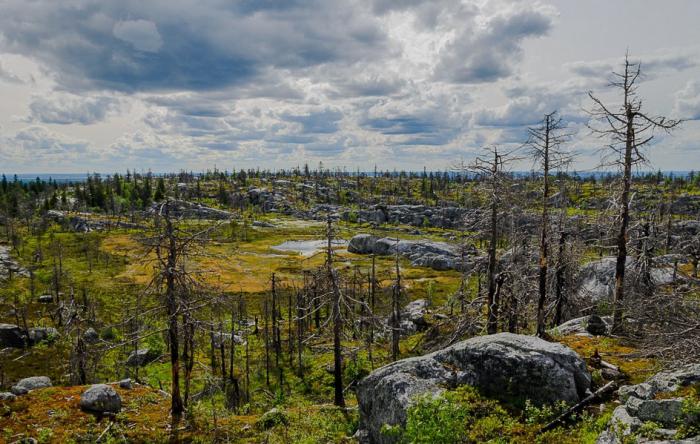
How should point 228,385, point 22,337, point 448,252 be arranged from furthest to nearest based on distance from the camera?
point 448,252 → point 22,337 → point 228,385

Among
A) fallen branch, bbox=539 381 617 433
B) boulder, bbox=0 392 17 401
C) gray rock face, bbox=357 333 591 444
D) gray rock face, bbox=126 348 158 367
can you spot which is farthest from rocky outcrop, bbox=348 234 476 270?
fallen branch, bbox=539 381 617 433

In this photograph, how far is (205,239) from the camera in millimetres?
17047

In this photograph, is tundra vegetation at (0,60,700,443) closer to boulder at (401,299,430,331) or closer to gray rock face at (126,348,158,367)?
gray rock face at (126,348,158,367)

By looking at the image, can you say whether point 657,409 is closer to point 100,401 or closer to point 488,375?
point 488,375

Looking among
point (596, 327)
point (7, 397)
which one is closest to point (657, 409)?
point (596, 327)

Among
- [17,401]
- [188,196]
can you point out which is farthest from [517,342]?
[188,196]

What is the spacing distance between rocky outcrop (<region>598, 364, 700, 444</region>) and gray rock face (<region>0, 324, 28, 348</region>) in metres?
69.5

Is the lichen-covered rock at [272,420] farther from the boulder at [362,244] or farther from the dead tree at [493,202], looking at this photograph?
the boulder at [362,244]

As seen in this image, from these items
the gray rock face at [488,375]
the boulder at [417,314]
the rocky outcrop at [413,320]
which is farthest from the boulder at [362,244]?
the gray rock face at [488,375]

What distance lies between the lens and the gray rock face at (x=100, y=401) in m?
18.4

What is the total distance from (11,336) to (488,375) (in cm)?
6697

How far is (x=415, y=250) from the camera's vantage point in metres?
117

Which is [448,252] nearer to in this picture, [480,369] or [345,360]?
[345,360]

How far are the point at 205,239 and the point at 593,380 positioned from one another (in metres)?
14.8
